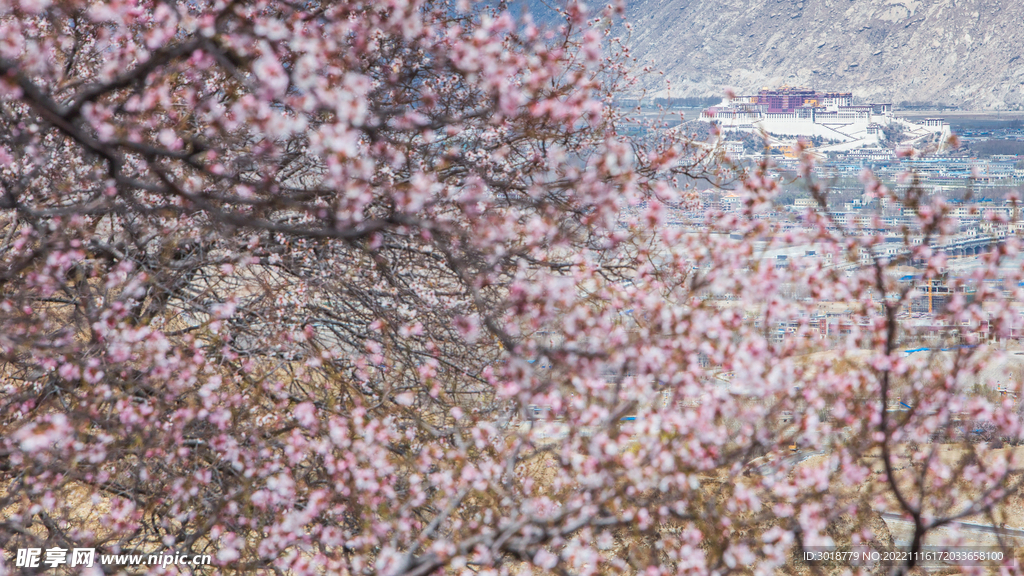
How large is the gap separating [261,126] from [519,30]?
Answer: 3.38 meters

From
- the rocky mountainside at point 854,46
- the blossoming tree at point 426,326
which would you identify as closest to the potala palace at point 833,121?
the rocky mountainside at point 854,46

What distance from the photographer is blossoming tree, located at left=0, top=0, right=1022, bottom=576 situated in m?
3.79

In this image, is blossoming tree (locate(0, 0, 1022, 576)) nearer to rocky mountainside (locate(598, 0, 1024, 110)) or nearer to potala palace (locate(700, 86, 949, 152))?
potala palace (locate(700, 86, 949, 152))

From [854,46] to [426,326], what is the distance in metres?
200

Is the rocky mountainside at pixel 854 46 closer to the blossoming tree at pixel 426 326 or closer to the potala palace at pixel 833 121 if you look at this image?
the potala palace at pixel 833 121

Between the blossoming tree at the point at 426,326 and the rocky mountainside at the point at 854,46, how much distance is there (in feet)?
510

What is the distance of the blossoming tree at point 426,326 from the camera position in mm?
3793

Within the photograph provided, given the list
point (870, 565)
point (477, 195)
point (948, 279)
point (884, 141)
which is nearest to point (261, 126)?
point (477, 195)

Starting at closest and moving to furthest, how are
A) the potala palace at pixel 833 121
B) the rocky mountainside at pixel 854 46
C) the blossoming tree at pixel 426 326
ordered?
1. the blossoming tree at pixel 426 326
2. the potala palace at pixel 833 121
3. the rocky mountainside at pixel 854 46

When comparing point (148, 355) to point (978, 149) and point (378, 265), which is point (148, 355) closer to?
point (378, 265)

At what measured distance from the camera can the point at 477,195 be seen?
17.0 ft

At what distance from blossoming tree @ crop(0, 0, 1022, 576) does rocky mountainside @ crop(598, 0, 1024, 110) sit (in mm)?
155356

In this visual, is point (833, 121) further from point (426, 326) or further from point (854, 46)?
point (426, 326)

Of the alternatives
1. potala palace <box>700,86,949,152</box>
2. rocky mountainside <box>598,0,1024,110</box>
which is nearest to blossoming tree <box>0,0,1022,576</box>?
potala palace <box>700,86,949,152</box>
